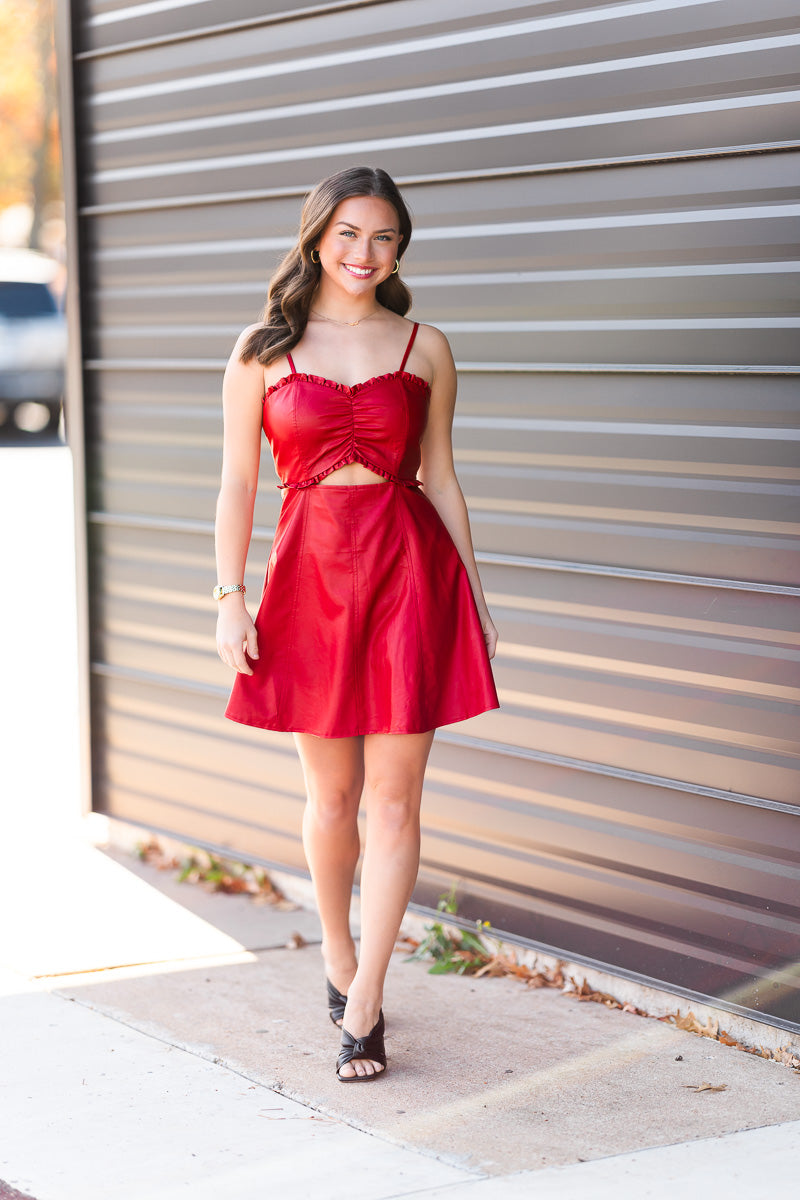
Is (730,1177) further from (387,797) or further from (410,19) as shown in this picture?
(410,19)

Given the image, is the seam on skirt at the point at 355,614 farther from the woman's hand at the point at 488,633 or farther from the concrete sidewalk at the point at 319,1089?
the concrete sidewalk at the point at 319,1089

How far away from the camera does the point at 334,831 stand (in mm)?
3850

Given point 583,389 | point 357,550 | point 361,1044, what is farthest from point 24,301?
point 361,1044

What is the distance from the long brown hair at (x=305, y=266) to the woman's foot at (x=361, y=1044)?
1550 millimetres

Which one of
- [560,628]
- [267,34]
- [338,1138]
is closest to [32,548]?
[267,34]

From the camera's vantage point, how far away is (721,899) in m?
3.93

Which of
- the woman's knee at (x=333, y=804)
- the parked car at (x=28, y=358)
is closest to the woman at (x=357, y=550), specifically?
the woman's knee at (x=333, y=804)

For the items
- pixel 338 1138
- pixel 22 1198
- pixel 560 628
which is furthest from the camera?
pixel 560 628

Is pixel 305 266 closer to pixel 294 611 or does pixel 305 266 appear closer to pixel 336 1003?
pixel 294 611

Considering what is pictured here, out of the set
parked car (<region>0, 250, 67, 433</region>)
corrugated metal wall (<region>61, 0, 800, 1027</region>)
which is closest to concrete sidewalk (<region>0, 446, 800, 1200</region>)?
corrugated metal wall (<region>61, 0, 800, 1027</region>)

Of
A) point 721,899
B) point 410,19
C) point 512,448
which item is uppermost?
point 410,19

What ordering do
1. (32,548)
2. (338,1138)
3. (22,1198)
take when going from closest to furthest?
(22,1198)
(338,1138)
(32,548)

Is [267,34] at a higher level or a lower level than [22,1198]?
higher

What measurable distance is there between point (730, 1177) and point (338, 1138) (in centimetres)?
82
